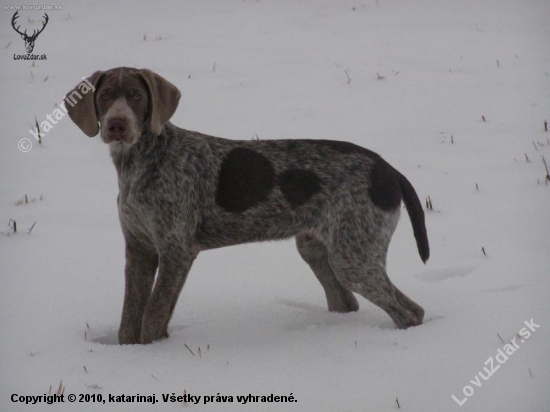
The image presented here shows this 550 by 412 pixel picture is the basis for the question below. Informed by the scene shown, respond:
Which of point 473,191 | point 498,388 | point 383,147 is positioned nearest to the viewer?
point 498,388

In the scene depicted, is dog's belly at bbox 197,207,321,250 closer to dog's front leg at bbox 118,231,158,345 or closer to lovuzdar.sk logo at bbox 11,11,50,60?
dog's front leg at bbox 118,231,158,345

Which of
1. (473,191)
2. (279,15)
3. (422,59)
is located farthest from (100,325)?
(279,15)

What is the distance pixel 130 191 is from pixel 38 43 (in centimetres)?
705

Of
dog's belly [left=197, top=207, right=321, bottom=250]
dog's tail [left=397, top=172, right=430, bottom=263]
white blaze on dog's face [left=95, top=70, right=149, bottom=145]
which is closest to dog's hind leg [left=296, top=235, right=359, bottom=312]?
dog's belly [left=197, top=207, right=321, bottom=250]

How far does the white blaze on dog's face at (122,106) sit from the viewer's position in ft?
16.5

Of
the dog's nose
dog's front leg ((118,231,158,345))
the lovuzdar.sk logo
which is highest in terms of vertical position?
the dog's nose

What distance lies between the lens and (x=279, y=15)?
1266 centimetres

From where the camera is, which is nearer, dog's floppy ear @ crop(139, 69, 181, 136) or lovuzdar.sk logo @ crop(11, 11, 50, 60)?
dog's floppy ear @ crop(139, 69, 181, 136)

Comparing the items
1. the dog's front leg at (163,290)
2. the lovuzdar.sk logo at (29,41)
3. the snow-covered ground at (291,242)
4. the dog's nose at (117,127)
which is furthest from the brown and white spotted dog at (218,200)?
the lovuzdar.sk logo at (29,41)

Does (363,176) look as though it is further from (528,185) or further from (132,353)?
(528,185)

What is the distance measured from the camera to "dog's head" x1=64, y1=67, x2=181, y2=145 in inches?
203

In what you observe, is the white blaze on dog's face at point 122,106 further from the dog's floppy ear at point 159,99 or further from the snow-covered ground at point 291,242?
the snow-covered ground at point 291,242

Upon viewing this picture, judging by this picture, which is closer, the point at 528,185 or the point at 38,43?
the point at 528,185

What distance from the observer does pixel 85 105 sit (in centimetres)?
522
